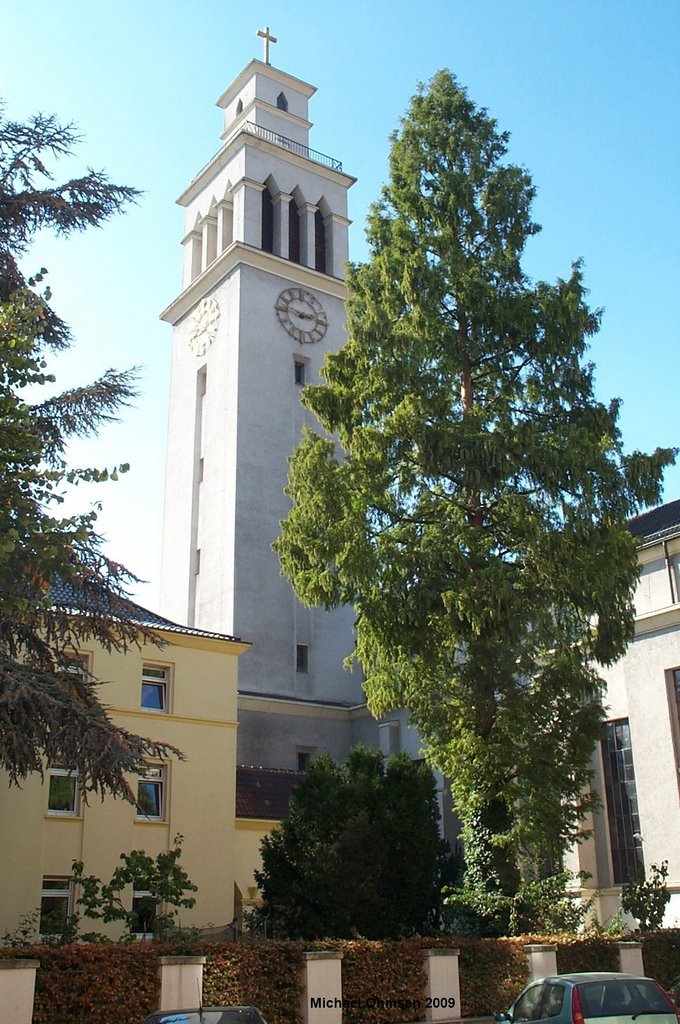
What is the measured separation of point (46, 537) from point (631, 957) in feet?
38.5

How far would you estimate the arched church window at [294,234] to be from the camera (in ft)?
152

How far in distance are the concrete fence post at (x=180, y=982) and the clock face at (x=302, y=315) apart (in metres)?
31.4

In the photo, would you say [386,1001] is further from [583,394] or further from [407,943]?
[583,394]

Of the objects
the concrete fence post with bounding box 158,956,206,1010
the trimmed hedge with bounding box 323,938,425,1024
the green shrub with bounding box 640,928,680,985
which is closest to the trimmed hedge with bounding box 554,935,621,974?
the green shrub with bounding box 640,928,680,985

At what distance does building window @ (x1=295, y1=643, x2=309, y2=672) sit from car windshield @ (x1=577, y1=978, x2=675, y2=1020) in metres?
27.4

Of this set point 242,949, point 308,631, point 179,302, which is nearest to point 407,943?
point 242,949

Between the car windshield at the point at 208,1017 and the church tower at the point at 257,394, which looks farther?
the church tower at the point at 257,394

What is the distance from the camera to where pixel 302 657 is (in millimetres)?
39625

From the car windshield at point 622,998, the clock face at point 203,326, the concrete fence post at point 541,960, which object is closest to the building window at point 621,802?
the concrete fence post at point 541,960

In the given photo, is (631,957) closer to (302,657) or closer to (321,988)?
(321,988)

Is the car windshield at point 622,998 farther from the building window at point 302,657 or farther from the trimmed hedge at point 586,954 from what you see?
the building window at point 302,657

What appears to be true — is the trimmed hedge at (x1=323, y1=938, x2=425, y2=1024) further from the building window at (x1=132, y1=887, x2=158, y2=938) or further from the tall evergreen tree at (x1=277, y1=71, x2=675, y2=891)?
the building window at (x1=132, y1=887, x2=158, y2=938)

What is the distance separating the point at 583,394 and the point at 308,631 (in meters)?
20.5

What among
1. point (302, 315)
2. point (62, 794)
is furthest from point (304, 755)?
point (302, 315)
